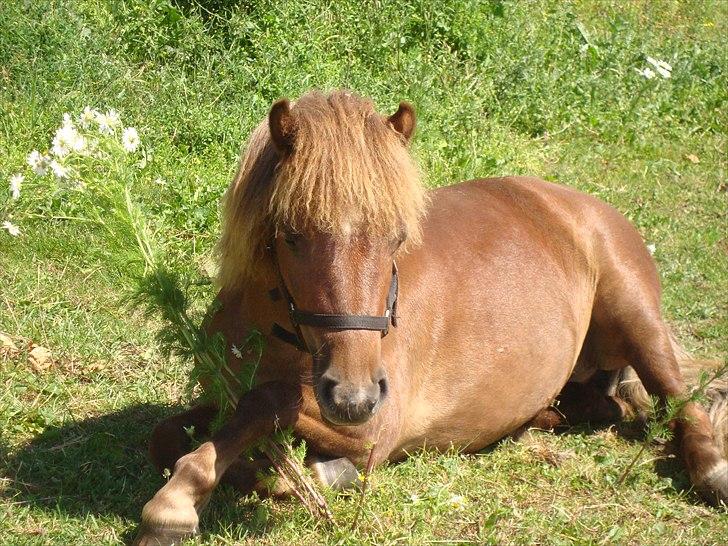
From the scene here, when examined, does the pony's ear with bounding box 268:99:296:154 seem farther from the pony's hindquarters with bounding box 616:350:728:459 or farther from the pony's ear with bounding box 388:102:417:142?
the pony's hindquarters with bounding box 616:350:728:459

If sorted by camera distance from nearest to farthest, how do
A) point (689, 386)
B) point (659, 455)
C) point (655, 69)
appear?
point (659, 455)
point (689, 386)
point (655, 69)

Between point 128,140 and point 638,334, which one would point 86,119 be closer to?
point 128,140

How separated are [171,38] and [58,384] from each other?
353cm

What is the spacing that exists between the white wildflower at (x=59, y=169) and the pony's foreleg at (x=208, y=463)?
3.85 ft

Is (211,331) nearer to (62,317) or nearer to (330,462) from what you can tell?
(330,462)

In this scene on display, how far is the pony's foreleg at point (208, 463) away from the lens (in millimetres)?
3463

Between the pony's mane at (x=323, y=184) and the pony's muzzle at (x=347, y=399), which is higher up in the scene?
the pony's mane at (x=323, y=184)

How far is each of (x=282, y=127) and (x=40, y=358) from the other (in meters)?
2.25

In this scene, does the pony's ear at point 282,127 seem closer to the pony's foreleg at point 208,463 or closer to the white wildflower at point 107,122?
the white wildflower at point 107,122

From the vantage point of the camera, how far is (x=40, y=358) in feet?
16.7

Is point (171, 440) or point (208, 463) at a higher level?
point (208, 463)

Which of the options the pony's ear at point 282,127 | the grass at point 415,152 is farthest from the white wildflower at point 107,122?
the pony's ear at point 282,127

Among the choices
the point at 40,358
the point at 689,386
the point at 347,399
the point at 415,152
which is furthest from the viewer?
the point at 415,152

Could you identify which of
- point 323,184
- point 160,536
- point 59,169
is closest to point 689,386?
point 323,184
